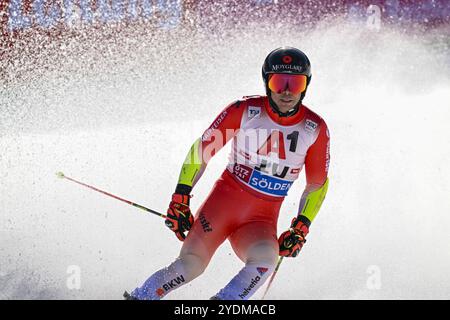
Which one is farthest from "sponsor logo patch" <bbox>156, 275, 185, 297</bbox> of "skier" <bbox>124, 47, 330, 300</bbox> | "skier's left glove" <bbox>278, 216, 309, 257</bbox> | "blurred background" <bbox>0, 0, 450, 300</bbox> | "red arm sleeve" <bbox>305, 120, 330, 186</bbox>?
"red arm sleeve" <bbox>305, 120, 330, 186</bbox>

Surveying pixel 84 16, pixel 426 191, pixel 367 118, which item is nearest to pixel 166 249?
pixel 426 191

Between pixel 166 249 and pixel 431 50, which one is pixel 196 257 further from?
pixel 431 50

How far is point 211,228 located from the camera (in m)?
3.92

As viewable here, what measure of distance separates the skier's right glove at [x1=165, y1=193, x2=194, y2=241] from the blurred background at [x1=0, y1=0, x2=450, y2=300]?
0.94m

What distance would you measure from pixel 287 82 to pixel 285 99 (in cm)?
11

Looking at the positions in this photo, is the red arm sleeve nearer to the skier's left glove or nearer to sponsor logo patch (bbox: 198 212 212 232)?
the skier's left glove

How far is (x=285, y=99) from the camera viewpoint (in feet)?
12.6

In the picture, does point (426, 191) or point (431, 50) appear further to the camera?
point (431, 50)

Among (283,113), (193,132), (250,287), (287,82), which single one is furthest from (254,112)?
(193,132)

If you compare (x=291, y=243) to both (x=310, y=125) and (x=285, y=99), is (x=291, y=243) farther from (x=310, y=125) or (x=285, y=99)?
(x=285, y=99)

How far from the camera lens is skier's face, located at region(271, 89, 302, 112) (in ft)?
12.6
